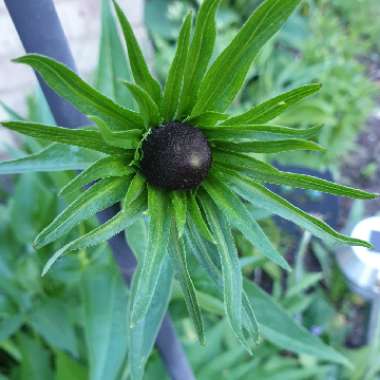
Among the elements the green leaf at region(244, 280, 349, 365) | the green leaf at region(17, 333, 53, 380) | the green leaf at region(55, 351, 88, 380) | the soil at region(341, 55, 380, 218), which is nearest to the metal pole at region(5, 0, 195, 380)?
the green leaf at region(244, 280, 349, 365)

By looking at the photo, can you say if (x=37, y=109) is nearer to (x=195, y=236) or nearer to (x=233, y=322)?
(x=195, y=236)

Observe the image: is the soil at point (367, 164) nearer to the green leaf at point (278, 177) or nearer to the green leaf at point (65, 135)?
the green leaf at point (278, 177)

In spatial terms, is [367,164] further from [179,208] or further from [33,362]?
[179,208]

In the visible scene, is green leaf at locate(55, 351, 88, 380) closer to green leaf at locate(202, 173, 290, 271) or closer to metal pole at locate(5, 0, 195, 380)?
metal pole at locate(5, 0, 195, 380)

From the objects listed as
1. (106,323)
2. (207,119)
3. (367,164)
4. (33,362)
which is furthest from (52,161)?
(367,164)

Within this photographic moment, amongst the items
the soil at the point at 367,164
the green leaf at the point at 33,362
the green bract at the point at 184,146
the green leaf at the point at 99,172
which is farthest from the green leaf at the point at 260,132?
the soil at the point at 367,164

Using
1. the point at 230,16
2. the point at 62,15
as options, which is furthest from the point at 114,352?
the point at 230,16
